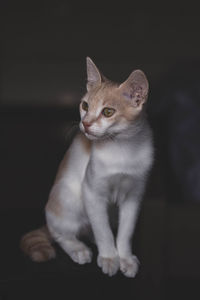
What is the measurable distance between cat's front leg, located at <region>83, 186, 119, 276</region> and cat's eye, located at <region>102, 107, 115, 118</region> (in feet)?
0.71

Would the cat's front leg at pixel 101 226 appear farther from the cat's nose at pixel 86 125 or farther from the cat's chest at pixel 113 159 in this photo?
the cat's nose at pixel 86 125

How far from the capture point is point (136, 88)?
3.08 feet

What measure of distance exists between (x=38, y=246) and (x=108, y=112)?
441mm

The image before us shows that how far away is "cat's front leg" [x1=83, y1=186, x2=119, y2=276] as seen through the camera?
1039 millimetres

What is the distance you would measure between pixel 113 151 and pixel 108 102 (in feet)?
0.41

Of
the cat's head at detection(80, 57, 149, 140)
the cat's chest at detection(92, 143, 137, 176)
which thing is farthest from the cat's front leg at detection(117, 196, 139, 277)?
the cat's head at detection(80, 57, 149, 140)

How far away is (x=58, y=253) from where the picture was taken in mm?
1160

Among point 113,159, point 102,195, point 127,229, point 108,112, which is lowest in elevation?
point 127,229

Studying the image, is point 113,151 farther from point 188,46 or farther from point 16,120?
point 188,46

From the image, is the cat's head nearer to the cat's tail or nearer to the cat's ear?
the cat's ear


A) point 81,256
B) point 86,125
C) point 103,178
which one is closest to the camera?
point 86,125

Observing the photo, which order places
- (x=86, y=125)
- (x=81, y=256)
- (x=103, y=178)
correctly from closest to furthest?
(x=86, y=125)
(x=103, y=178)
(x=81, y=256)

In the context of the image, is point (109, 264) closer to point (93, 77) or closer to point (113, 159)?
point (113, 159)

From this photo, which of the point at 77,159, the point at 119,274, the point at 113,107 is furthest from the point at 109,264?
the point at 113,107
